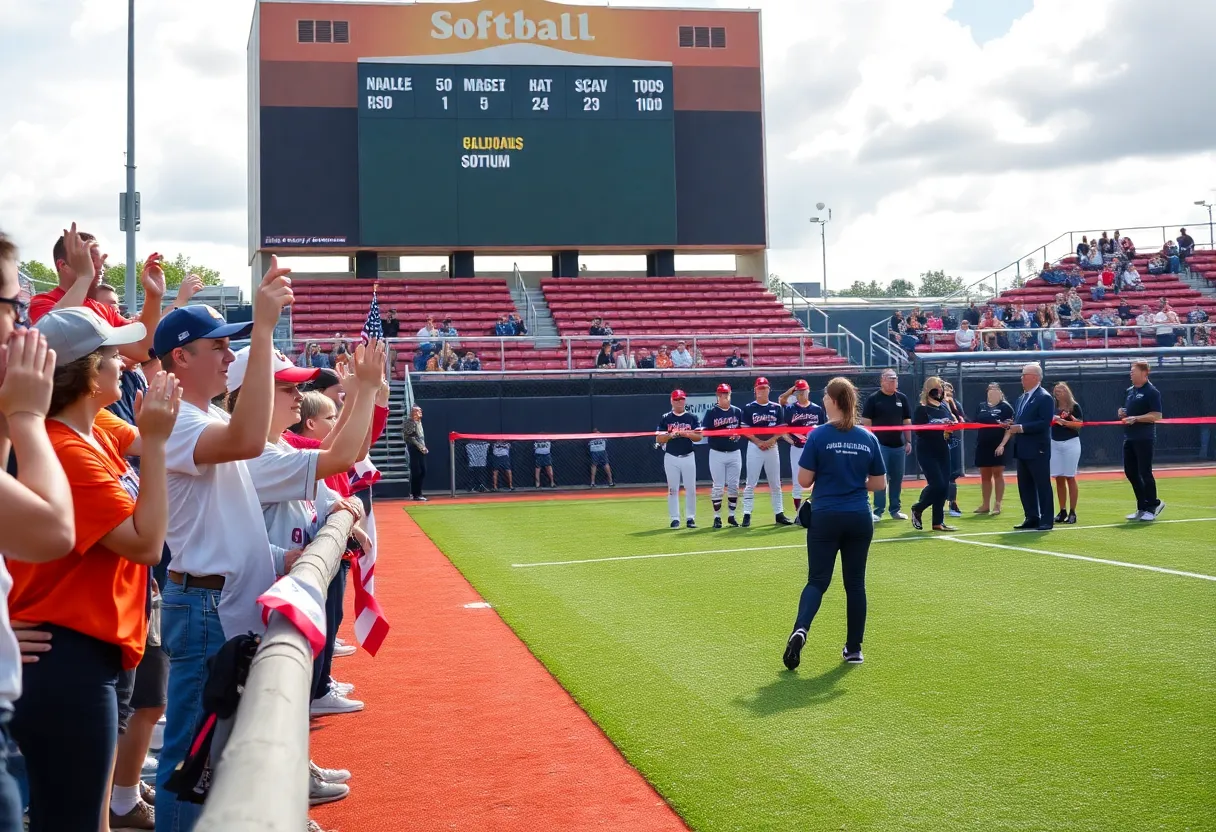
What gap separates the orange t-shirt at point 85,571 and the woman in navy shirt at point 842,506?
5.17 meters

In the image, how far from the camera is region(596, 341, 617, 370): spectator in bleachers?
27.6 meters

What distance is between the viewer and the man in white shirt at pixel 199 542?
4.11m

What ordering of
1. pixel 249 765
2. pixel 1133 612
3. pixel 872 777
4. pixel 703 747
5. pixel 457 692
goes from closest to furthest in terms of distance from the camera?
pixel 249 765, pixel 872 777, pixel 703 747, pixel 457 692, pixel 1133 612

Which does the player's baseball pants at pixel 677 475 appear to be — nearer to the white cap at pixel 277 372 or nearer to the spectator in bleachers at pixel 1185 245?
the white cap at pixel 277 372

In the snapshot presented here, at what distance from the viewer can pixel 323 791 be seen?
17.8ft

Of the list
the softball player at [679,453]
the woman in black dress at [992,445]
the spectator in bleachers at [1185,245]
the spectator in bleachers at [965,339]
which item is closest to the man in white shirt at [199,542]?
the softball player at [679,453]

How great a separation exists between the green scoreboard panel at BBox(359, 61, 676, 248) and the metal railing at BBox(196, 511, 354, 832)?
29.9m

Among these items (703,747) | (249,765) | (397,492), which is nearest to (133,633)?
(249,765)

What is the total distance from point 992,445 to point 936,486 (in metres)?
2.36

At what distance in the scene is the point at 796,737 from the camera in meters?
6.08

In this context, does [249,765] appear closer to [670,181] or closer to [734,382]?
[734,382]

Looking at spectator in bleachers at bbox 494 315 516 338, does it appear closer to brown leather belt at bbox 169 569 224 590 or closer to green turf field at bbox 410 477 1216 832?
green turf field at bbox 410 477 1216 832

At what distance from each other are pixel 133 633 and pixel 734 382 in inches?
981

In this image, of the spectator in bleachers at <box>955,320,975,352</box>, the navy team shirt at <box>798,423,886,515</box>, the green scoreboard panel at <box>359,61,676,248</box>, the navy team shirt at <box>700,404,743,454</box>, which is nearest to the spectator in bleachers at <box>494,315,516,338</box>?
the green scoreboard panel at <box>359,61,676,248</box>
